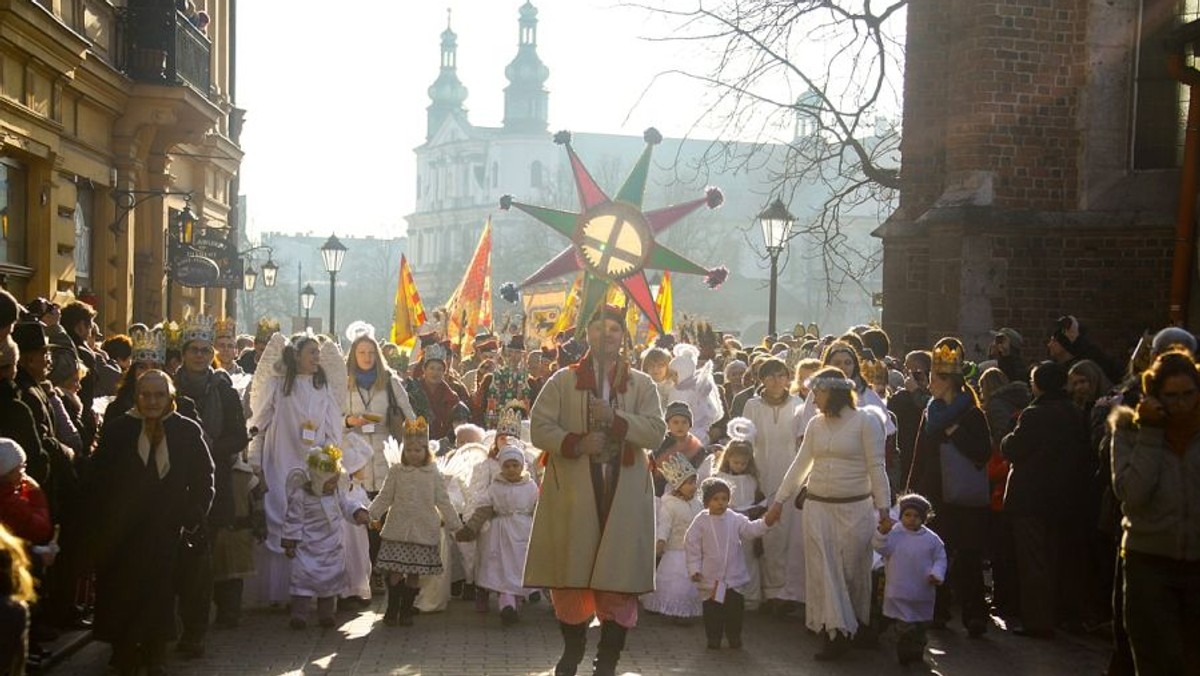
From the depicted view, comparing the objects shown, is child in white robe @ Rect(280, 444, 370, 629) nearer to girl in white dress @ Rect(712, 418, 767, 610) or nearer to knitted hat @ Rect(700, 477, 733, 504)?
knitted hat @ Rect(700, 477, 733, 504)

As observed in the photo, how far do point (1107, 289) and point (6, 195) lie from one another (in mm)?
11383

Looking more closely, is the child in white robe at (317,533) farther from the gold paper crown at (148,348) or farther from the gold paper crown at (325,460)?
the gold paper crown at (148,348)

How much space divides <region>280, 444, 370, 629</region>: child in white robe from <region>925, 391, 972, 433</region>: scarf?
13.1 feet

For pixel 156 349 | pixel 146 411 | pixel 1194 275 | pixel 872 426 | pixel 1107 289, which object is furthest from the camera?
pixel 1107 289

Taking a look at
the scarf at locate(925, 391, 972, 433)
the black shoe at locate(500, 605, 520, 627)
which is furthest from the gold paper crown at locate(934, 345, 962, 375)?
the black shoe at locate(500, 605, 520, 627)

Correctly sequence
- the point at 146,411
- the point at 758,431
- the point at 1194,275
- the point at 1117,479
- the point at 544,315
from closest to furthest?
the point at 1117,479 → the point at 146,411 → the point at 758,431 → the point at 1194,275 → the point at 544,315

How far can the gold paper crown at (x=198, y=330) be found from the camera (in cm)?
1095

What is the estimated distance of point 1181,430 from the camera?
7.42 m

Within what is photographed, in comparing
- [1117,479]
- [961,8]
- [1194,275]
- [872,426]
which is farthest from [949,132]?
[1117,479]

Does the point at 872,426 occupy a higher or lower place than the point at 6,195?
lower

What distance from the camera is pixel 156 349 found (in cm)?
1132

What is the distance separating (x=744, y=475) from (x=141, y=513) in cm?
495

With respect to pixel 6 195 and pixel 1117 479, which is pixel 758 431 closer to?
pixel 1117 479

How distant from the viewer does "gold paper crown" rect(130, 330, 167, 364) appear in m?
11.2
